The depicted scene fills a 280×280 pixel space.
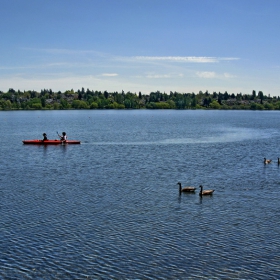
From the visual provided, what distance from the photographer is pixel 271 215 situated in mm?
27484

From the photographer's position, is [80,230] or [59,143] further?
[59,143]

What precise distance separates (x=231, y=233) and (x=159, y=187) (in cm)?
1206

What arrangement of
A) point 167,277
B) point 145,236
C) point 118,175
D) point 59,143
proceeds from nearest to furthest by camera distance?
1. point 167,277
2. point 145,236
3. point 118,175
4. point 59,143

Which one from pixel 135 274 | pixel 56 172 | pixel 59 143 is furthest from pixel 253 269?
pixel 59 143

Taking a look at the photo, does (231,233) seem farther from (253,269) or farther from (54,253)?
(54,253)

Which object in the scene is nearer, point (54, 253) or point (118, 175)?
point (54, 253)

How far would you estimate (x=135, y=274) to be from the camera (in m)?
18.8

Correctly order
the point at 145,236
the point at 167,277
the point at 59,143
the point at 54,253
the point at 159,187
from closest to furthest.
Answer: the point at 167,277, the point at 54,253, the point at 145,236, the point at 159,187, the point at 59,143

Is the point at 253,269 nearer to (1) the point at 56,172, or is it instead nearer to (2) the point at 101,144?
(1) the point at 56,172

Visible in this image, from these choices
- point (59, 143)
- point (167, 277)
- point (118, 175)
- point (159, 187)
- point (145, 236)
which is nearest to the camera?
point (167, 277)

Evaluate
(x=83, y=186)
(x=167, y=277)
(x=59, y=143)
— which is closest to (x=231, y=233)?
(x=167, y=277)

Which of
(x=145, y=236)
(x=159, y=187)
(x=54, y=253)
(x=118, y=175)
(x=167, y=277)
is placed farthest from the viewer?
(x=118, y=175)

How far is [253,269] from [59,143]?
5153 centimetres

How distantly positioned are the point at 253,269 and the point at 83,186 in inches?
760
